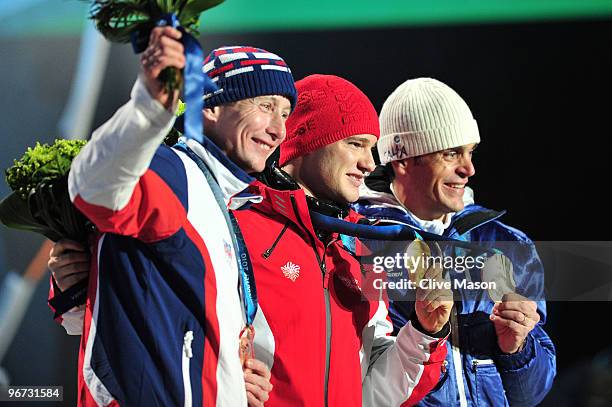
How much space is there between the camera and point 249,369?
162 cm

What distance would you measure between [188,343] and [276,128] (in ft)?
1.86

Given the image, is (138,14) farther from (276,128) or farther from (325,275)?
(325,275)

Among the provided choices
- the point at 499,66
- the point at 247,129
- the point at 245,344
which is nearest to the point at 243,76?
the point at 247,129

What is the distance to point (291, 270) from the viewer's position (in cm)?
187

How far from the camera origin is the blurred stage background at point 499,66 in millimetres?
2848

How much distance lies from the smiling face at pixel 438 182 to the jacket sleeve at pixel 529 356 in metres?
0.22

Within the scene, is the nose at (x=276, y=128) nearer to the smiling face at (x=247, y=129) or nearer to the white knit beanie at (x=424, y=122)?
the smiling face at (x=247, y=129)

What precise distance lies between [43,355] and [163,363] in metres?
1.52

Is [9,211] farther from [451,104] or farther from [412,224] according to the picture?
[451,104]

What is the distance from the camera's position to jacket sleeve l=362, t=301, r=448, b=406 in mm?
1979

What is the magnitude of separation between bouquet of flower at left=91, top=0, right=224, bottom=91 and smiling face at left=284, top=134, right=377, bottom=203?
0.86m

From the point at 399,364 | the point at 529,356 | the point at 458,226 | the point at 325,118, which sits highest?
the point at 325,118

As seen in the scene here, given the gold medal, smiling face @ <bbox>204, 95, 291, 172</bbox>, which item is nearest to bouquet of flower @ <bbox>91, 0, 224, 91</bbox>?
smiling face @ <bbox>204, 95, 291, 172</bbox>

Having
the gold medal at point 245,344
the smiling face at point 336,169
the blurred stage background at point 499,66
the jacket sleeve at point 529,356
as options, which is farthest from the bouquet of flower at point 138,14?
the blurred stage background at point 499,66
